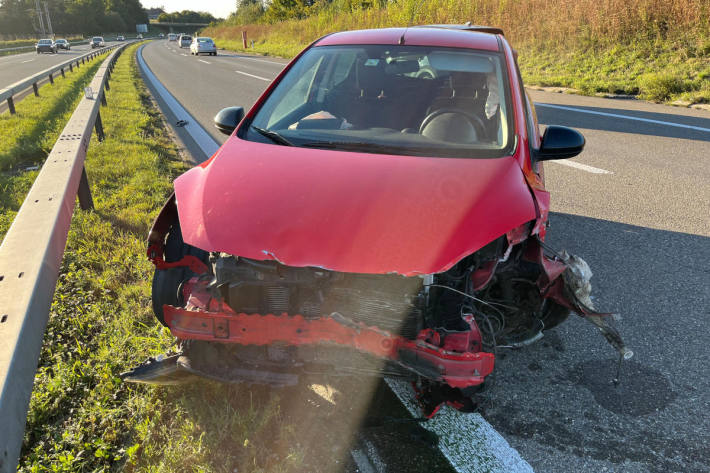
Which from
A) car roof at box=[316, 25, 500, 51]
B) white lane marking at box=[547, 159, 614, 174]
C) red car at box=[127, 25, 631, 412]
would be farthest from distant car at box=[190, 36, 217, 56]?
red car at box=[127, 25, 631, 412]

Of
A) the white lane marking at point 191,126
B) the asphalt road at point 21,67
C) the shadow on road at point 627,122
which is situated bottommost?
the shadow on road at point 627,122

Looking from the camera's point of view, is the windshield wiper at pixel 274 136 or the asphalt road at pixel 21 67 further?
the asphalt road at pixel 21 67

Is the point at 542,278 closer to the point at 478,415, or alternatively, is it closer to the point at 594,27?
the point at 478,415

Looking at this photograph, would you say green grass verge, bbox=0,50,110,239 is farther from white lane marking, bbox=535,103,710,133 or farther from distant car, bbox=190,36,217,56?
distant car, bbox=190,36,217,56

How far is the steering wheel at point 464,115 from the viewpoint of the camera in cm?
275

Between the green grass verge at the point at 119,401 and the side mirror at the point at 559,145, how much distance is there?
6.43 feet

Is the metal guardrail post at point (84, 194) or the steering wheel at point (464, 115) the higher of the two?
the steering wheel at point (464, 115)

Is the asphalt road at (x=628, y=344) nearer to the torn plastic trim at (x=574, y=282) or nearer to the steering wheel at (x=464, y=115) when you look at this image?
the torn plastic trim at (x=574, y=282)

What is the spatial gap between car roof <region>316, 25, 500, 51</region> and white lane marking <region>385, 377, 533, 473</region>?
2.29m

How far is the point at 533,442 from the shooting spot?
2072mm

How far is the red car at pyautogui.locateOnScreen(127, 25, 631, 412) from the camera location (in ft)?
6.00

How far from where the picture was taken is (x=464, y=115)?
285 cm

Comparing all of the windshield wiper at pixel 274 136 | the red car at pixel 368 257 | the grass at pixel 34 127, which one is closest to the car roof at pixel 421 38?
the red car at pixel 368 257

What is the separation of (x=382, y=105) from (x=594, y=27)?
14453 millimetres
